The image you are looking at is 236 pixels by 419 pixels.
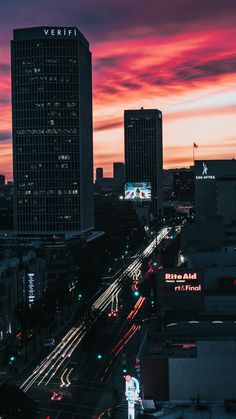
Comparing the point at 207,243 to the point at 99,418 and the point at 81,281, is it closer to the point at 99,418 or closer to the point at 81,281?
the point at 81,281

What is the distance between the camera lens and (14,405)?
6053 cm

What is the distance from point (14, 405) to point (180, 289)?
44.3 meters

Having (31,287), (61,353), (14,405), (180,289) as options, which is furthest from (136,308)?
(14,405)

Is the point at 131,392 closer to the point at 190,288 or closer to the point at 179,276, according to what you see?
the point at 190,288

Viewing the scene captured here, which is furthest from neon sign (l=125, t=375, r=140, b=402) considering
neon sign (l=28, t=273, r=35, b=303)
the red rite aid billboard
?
neon sign (l=28, t=273, r=35, b=303)

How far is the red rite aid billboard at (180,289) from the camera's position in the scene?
99.5m

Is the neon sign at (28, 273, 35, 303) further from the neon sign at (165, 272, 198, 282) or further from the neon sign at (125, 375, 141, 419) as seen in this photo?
the neon sign at (125, 375, 141, 419)

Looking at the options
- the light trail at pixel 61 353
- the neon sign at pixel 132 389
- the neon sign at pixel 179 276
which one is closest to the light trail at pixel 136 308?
the light trail at pixel 61 353

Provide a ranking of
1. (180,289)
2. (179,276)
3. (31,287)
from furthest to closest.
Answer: (31,287)
(179,276)
(180,289)

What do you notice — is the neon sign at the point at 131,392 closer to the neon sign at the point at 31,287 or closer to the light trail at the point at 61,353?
the light trail at the point at 61,353

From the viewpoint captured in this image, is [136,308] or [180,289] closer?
[180,289]

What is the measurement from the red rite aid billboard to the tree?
135 ft

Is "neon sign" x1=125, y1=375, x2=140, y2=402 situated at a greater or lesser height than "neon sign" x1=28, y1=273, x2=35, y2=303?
greater

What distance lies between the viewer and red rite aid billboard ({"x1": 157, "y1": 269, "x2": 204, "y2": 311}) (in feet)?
326
